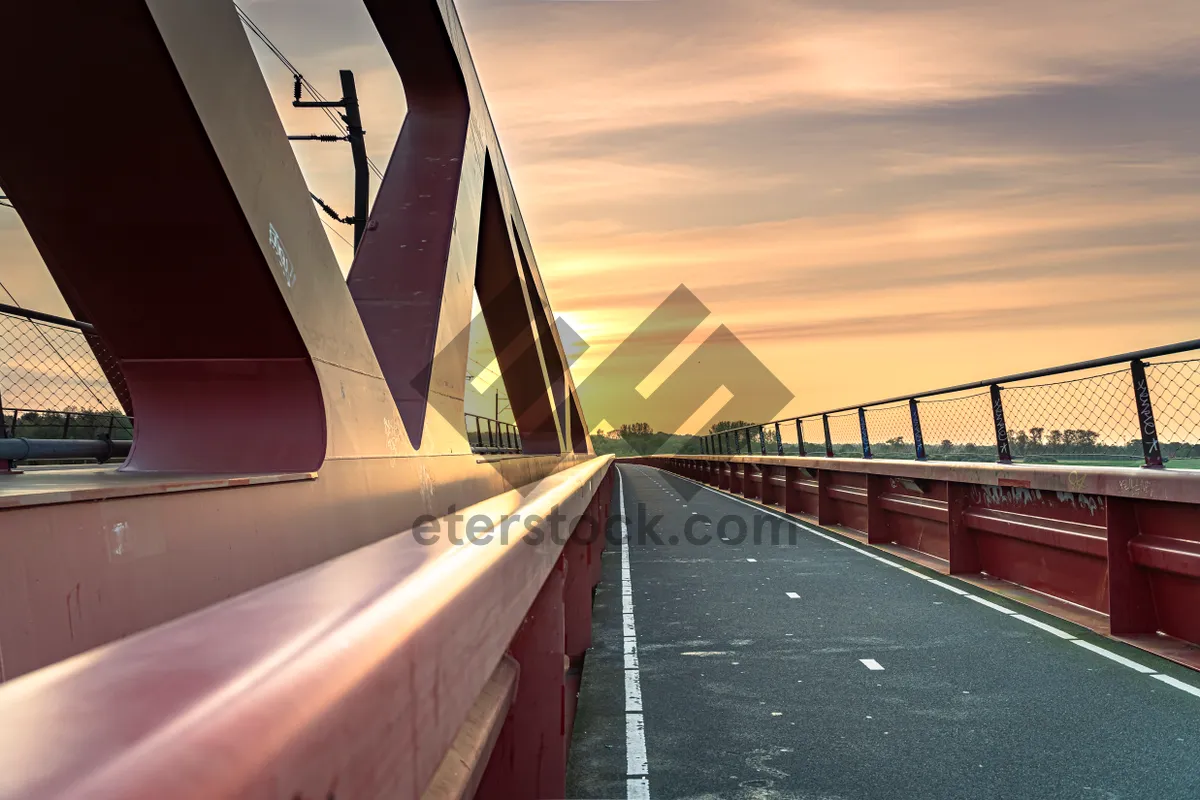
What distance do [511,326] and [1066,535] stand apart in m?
9.10

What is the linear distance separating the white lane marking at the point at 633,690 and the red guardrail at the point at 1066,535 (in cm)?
361

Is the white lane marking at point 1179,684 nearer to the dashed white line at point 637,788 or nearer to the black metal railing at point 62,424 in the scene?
the dashed white line at point 637,788

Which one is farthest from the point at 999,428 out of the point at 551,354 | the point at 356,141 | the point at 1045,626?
the point at 356,141

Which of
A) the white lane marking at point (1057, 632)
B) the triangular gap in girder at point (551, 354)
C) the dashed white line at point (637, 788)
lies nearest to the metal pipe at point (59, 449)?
the dashed white line at point (637, 788)

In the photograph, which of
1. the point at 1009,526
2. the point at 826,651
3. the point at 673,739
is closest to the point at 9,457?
the point at 673,739

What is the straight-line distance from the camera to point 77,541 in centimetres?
207

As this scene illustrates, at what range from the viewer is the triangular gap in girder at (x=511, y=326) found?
473 inches

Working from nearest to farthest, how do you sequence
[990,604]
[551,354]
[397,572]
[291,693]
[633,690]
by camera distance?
1. [291,693]
2. [397,572]
3. [633,690]
4. [990,604]
5. [551,354]

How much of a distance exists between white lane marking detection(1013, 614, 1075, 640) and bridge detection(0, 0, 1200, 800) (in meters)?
0.04

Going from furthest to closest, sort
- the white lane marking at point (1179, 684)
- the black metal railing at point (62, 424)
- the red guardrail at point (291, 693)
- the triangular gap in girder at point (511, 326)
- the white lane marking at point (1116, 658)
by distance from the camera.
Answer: the triangular gap in girder at point (511, 326)
the black metal railing at point (62, 424)
the white lane marking at point (1116, 658)
the white lane marking at point (1179, 684)
the red guardrail at point (291, 693)

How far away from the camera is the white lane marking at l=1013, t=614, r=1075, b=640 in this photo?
24.1 feet

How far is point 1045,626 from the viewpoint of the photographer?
770 centimetres

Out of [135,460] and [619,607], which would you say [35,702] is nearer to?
[135,460]

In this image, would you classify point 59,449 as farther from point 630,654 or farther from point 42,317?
point 630,654
